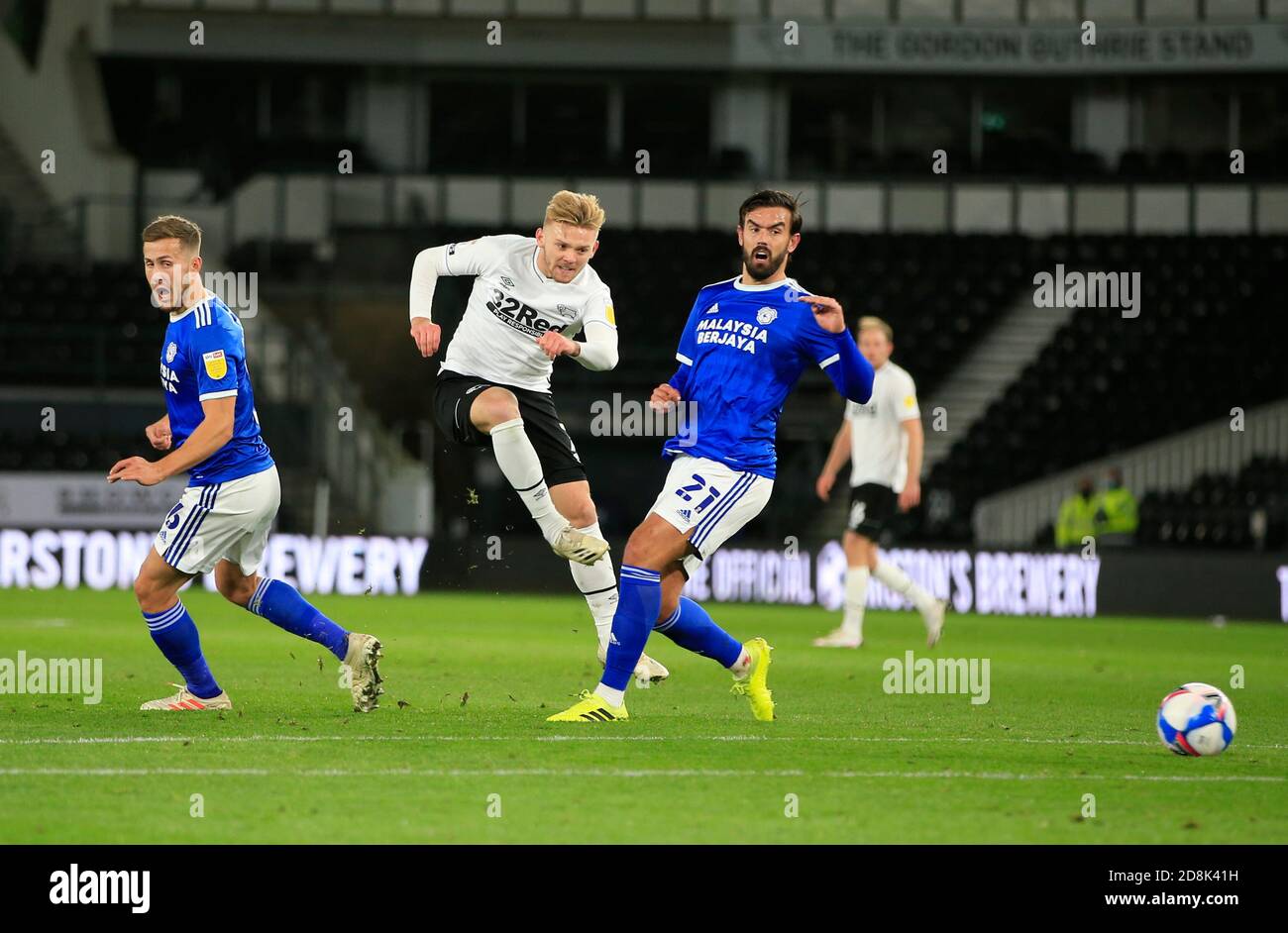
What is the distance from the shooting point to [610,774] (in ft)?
21.9

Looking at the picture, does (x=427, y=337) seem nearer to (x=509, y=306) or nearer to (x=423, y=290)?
(x=423, y=290)

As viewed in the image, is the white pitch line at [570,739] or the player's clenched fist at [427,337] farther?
the player's clenched fist at [427,337]

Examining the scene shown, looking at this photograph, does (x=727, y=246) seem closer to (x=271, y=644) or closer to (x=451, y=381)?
(x=271, y=644)

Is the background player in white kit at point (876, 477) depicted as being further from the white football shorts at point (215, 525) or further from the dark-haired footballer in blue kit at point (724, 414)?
the white football shorts at point (215, 525)

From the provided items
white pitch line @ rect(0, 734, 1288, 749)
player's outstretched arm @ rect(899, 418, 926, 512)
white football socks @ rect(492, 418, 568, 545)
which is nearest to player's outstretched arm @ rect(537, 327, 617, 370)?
white football socks @ rect(492, 418, 568, 545)

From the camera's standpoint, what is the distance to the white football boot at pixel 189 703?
8.57m

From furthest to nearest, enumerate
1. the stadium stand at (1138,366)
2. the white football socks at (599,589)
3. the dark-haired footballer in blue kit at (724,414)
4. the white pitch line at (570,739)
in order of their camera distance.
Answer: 1. the stadium stand at (1138,366)
2. the white football socks at (599,589)
3. the dark-haired footballer in blue kit at (724,414)
4. the white pitch line at (570,739)

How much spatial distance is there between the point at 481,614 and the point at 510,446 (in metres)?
9.35

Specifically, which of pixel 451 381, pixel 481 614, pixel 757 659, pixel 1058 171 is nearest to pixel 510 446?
pixel 451 381

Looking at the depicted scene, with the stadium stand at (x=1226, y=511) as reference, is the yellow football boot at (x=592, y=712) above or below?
below

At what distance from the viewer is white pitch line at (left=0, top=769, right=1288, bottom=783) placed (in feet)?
21.4

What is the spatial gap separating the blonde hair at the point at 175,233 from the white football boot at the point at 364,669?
195 centimetres

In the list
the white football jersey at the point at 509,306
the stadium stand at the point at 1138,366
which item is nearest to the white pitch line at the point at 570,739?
the white football jersey at the point at 509,306

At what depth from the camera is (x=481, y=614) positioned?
18.5 m
